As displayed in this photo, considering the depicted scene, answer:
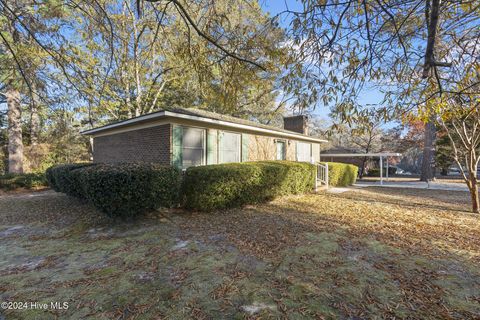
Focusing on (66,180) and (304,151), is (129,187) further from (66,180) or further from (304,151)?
(304,151)

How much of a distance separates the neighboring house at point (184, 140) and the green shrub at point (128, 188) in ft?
7.86

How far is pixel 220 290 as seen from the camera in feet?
9.16

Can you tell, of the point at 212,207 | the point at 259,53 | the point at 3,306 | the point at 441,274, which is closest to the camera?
the point at 3,306

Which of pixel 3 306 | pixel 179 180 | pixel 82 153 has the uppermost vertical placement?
pixel 82 153

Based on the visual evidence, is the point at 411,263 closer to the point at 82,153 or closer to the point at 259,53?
the point at 259,53

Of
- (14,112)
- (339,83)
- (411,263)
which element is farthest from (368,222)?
(14,112)

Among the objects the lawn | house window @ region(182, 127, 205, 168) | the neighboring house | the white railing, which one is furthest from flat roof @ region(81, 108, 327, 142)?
the lawn

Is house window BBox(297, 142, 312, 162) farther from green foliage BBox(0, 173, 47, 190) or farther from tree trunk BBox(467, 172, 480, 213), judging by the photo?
green foliage BBox(0, 173, 47, 190)

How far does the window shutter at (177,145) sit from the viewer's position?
793 centimetres

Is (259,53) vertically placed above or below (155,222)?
above

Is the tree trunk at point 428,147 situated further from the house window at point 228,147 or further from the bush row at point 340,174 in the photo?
the house window at point 228,147

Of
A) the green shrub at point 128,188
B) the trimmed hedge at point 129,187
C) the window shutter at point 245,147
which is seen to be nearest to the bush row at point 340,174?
the window shutter at point 245,147

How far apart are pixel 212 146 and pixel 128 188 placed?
15.1ft

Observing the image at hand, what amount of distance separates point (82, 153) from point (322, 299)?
2120 cm
